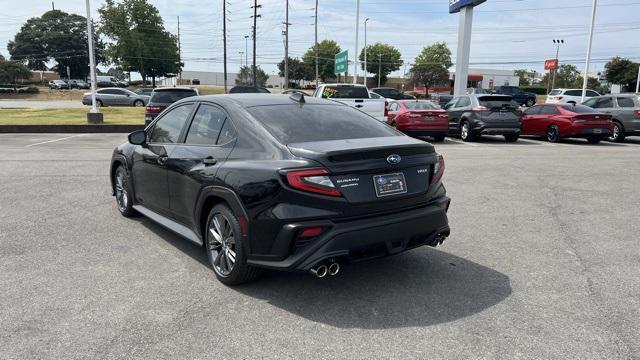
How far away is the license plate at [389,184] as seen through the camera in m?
3.77

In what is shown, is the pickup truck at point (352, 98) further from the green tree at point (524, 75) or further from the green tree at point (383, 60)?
the green tree at point (524, 75)

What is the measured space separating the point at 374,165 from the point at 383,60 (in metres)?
A: 117

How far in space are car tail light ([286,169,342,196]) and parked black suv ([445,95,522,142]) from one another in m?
14.4

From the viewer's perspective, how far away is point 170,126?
5.27m

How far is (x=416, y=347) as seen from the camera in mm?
3158

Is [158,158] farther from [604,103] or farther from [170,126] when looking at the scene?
[604,103]

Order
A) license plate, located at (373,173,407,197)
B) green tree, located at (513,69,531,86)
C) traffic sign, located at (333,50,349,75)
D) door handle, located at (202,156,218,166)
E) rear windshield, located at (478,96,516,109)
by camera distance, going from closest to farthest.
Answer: license plate, located at (373,173,407,197)
door handle, located at (202,156,218,166)
rear windshield, located at (478,96,516,109)
traffic sign, located at (333,50,349,75)
green tree, located at (513,69,531,86)

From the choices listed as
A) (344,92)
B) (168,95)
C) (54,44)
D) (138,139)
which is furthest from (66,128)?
(54,44)

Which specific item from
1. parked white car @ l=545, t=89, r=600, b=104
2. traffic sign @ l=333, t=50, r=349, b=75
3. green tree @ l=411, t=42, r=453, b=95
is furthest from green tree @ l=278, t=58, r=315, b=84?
parked white car @ l=545, t=89, r=600, b=104

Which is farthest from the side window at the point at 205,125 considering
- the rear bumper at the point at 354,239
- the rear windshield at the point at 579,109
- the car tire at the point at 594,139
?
the car tire at the point at 594,139

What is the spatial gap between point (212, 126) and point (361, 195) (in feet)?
5.47

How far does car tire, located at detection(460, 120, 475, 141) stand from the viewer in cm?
1731

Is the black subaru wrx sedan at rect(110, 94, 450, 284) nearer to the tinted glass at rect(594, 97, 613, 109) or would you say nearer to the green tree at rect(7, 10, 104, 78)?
the tinted glass at rect(594, 97, 613, 109)

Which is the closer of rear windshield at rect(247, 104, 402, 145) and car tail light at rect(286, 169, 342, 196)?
car tail light at rect(286, 169, 342, 196)
